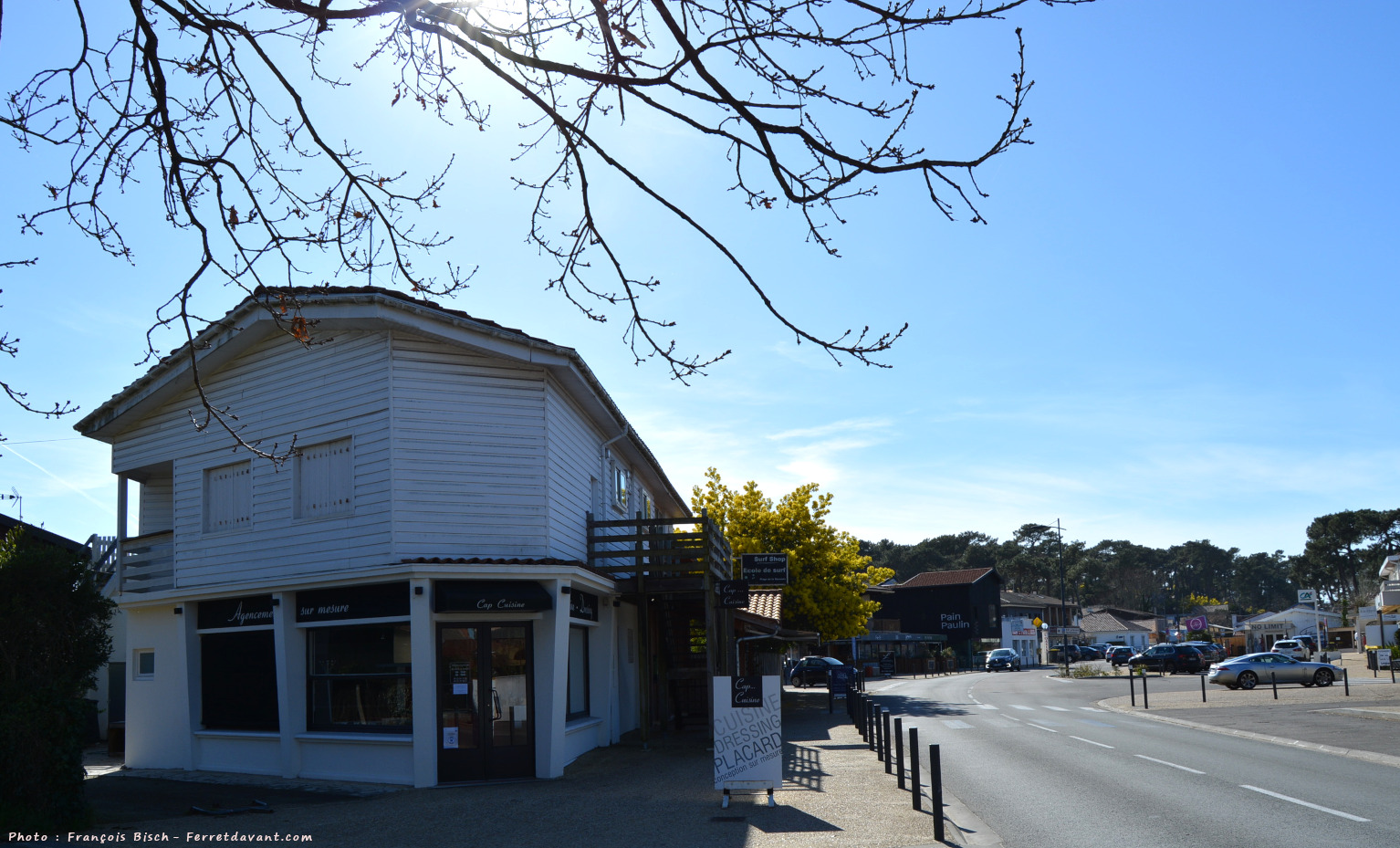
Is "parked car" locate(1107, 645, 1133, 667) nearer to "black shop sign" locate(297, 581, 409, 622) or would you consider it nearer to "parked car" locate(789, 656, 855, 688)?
"parked car" locate(789, 656, 855, 688)

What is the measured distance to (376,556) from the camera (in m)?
15.1

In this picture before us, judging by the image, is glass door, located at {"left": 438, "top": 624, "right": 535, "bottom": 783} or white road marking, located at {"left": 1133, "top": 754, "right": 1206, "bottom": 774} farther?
glass door, located at {"left": 438, "top": 624, "right": 535, "bottom": 783}

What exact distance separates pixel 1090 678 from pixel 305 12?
177 feet

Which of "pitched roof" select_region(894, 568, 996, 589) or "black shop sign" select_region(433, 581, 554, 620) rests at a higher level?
"black shop sign" select_region(433, 581, 554, 620)

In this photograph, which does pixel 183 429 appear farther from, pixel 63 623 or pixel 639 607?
pixel 639 607

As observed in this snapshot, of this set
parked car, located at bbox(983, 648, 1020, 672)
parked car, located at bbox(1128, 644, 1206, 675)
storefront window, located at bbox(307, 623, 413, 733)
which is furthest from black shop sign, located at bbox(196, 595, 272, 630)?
parked car, located at bbox(983, 648, 1020, 672)

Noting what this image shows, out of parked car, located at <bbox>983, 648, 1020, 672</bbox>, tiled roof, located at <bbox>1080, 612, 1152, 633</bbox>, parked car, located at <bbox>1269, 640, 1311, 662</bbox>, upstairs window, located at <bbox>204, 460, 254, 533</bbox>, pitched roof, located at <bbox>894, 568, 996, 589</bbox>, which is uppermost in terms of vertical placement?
upstairs window, located at <bbox>204, 460, 254, 533</bbox>

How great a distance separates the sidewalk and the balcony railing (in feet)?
12.7

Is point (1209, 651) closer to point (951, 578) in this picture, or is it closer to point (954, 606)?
point (954, 606)

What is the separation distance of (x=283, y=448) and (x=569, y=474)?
15.3 feet

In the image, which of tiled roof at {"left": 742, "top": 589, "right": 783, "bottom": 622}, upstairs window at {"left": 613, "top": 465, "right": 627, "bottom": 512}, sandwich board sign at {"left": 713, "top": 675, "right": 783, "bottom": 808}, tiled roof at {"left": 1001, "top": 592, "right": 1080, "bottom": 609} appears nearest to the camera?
sandwich board sign at {"left": 713, "top": 675, "right": 783, "bottom": 808}

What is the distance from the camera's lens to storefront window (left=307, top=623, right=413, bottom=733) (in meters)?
14.9

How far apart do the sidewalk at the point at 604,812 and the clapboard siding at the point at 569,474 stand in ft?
12.2

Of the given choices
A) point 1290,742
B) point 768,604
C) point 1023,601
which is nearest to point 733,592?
point 1290,742
